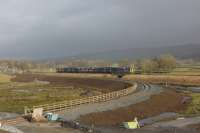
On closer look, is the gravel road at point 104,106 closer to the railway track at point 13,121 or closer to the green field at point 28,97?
the railway track at point 13,121

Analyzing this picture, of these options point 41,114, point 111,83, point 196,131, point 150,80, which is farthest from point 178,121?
point 150,80

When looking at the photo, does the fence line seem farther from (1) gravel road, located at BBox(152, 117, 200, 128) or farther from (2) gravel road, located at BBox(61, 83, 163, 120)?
(1) gravel road, located at BBox(152, 117, 200, 128)

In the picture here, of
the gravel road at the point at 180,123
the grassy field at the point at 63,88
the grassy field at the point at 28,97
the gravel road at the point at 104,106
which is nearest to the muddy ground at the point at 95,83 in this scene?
the grassy field at the point at 63,88

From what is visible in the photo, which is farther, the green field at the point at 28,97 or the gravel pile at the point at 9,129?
the green field at the point at 28,97

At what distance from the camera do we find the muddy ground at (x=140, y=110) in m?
51.2

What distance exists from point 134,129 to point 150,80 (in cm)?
9712

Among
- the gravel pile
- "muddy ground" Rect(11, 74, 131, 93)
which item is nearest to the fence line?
the gravel pile

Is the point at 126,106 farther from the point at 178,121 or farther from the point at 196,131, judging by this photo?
the point at 196,131

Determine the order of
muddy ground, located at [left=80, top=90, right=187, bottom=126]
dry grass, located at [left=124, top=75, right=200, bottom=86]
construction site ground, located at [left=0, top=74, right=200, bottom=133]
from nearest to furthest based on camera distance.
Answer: construction site ground, located at [left=0, top=74, right=200, bottom=133] < muddy ground, located at [left=80, top=90, right=187, bottom=126] < dry grass, located at [left=124, top=75, right=200, bottom=86]

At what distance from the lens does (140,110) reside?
6194 cm

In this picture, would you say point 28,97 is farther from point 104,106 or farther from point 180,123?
point 180,123

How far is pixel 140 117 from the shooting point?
5725cm

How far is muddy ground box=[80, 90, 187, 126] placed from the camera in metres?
51.2

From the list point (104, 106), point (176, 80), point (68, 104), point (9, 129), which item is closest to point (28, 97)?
point (68, 104)
